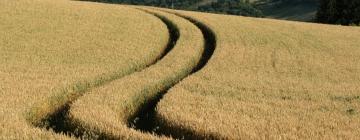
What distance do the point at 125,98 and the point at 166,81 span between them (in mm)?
4774

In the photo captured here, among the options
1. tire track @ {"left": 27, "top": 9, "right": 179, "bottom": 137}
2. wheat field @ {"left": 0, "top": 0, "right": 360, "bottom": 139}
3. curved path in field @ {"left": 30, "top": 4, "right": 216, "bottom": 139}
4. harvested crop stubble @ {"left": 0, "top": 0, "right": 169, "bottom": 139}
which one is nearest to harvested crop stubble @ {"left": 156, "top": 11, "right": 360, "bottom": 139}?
wheat field @ {"left": 0, "top": 0, "right": 360, "bottom": 139}

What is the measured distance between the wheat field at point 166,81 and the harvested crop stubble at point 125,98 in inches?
1.6

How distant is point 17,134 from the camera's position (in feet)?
37.0

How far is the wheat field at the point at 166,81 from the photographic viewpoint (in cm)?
1327

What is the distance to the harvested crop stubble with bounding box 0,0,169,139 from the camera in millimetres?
14805

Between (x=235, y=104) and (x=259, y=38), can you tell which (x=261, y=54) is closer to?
(x=259, y=38)

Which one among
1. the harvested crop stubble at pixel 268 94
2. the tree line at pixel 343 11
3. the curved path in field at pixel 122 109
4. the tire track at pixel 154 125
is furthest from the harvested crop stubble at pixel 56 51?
the tree line at pixel 343 11

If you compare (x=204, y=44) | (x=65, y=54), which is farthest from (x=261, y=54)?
(x=65, y=54)

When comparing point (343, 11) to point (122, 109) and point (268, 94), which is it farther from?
point (122, 109)

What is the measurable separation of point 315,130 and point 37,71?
11.0 m

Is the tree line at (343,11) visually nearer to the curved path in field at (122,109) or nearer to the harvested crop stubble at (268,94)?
the harvested crop stubble at (268,94)

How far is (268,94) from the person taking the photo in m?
18.8

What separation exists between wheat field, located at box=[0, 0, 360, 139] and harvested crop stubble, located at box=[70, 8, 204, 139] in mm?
40

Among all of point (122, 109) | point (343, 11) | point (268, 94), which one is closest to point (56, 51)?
point (268, 94)
